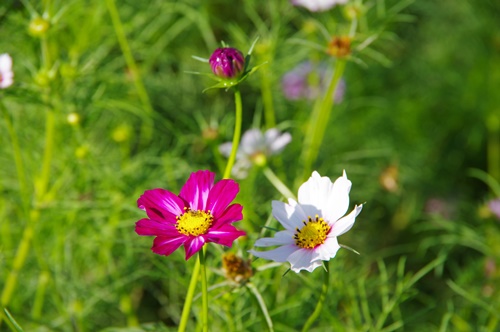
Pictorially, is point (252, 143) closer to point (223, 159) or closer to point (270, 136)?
point (270, 136)

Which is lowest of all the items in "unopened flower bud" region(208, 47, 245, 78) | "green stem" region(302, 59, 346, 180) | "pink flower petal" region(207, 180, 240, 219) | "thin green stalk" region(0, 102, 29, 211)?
"pink flower petal" region(207, 180, 240, 219)

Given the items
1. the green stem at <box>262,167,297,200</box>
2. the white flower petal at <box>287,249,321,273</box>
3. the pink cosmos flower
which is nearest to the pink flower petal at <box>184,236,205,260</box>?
the pink cosmos flower

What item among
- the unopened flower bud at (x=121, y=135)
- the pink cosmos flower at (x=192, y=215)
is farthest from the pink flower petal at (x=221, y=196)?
the unopened flower bud at (x=121, y=135)

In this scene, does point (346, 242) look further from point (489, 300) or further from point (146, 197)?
point (146, 197)

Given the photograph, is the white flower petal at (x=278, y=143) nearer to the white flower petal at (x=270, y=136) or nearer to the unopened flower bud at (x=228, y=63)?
the white flower petal at (x=270, y=136)

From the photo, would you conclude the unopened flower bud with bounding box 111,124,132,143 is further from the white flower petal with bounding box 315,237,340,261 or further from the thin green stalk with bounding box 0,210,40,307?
the white flower petal with bounding box 315,237,340,261

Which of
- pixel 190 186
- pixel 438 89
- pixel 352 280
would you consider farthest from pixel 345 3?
pixel 438 89

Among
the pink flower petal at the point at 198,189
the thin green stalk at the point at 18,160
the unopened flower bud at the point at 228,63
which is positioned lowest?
the pink flower petal at the point at 198,189
